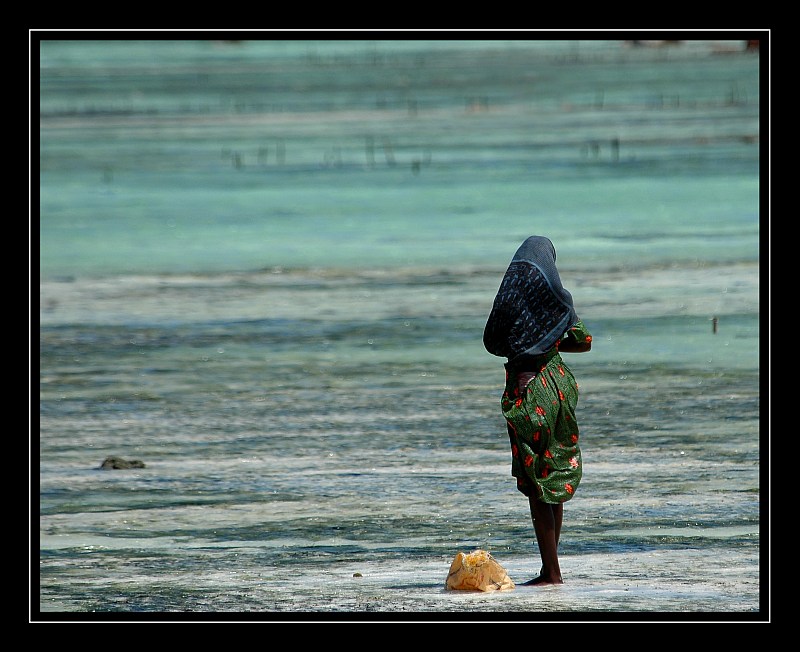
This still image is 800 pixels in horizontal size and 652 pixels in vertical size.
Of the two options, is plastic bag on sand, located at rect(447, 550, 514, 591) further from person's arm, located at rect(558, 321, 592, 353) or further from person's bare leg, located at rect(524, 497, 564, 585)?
person's arm, located at rect(558, 321, 592, 353)

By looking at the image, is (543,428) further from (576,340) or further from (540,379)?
(576,340)

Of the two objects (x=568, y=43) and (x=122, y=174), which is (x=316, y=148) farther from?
(x=568, y=43)

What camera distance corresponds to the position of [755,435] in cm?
965

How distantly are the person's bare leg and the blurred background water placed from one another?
16cm

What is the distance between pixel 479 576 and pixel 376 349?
5440 millimetres

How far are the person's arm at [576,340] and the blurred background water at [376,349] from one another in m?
0.98

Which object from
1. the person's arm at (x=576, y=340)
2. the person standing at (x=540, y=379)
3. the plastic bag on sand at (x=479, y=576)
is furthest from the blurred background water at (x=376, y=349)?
the person's arm at (x=576, y=340)

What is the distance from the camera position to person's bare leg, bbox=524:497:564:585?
680cm

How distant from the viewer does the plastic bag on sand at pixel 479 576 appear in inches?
265

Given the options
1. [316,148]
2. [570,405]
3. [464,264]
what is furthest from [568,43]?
[570,405]

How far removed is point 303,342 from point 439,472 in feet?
11.7

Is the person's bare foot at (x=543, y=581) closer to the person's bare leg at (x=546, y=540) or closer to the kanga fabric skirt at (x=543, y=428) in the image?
the person's bare leg at (x=546, y=540)

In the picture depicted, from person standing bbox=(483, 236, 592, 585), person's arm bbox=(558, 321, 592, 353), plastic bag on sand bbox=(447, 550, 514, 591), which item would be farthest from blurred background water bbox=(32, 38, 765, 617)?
person's arm bbox=(558, 321, 592, 353)

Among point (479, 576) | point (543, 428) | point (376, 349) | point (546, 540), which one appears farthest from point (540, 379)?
point (376, 349)
